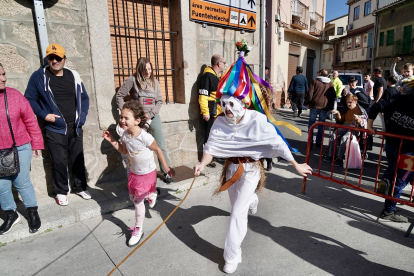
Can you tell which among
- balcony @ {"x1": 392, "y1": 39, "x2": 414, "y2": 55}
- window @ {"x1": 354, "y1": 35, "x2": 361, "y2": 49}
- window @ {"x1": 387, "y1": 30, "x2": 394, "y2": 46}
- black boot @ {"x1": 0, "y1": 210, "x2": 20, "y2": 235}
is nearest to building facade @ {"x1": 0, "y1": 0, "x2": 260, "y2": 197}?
black boot @ {"x1": 0, "y1": 210, "x2": 20, "y2": 235}

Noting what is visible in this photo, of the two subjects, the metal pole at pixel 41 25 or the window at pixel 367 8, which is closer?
the metal pole at pixel 41 25

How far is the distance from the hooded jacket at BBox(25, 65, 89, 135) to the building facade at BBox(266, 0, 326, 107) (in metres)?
9.01

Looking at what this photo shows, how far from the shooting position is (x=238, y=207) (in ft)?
8.38

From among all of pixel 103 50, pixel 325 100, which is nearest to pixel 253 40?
pixel 325 100

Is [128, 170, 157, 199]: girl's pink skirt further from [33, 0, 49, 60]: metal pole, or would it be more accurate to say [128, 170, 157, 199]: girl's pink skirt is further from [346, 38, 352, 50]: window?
[346, 38, 352, 50]: window

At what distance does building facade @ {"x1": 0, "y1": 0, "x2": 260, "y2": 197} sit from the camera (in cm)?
361

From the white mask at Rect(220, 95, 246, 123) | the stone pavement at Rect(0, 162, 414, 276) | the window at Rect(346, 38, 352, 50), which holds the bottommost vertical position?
the stone pavement at Rect(0, 162, 414, 276)

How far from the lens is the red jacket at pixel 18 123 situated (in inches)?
114

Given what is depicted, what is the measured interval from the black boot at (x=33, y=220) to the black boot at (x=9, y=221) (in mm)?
169

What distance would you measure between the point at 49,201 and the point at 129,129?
1.80m

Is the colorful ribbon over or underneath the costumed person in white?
over

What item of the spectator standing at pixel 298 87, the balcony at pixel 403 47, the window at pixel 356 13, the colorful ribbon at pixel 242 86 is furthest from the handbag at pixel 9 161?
the window at pixel 356 13

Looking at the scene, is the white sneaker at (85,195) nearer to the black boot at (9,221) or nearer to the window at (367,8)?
the black boot at (9,221)

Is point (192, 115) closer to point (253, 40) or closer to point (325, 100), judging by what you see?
point (253, 40)
